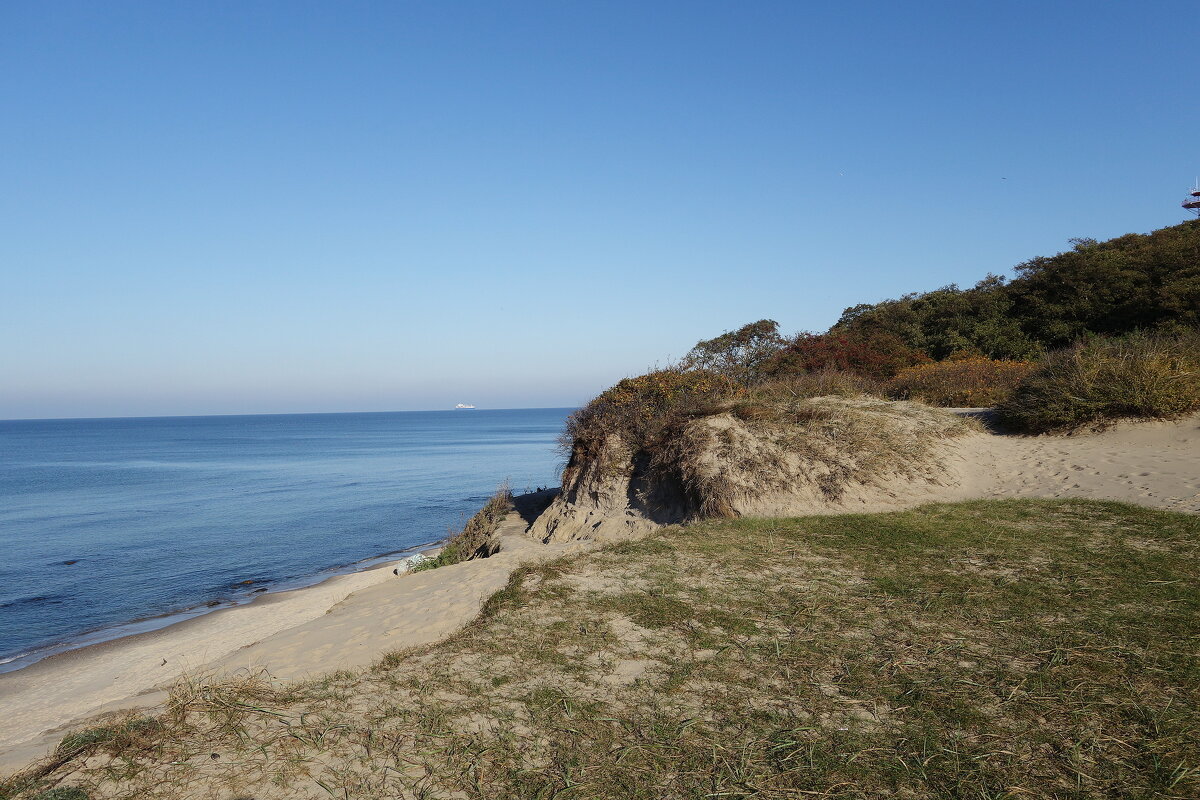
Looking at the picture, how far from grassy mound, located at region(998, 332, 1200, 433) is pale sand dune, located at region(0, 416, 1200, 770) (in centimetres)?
52

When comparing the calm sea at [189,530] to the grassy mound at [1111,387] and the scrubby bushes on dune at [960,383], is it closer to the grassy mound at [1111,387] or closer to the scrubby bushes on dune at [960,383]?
the scrubby bushes on dune at [960,383]

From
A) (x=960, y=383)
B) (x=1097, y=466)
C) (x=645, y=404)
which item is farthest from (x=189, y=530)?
(x=1097, y=466)

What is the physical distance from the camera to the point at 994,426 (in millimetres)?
16828

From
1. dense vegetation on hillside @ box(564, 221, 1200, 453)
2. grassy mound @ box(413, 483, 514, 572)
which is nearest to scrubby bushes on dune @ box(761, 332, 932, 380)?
dense vegetation on hillside @ box(564, 221, 1200, 453)

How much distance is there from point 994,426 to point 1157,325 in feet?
40.7

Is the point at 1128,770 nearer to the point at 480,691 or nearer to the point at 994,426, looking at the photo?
the point at 480,691

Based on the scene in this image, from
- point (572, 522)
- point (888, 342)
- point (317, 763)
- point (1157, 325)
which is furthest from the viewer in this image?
point (888, 342)

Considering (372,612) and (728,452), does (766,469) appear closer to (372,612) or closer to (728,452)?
(728,452)

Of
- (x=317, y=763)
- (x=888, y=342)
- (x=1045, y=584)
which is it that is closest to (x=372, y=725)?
(x=317, y=763)

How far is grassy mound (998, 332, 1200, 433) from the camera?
1435 cm

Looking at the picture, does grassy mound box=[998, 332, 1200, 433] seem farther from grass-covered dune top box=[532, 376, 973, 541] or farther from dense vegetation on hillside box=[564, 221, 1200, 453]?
grass-covered dune top box=[532, 376, 973, 541]

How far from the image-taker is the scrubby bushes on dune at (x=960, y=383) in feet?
66.5

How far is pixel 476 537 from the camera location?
16.8m

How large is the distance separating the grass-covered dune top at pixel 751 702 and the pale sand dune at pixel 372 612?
3.46 feet
